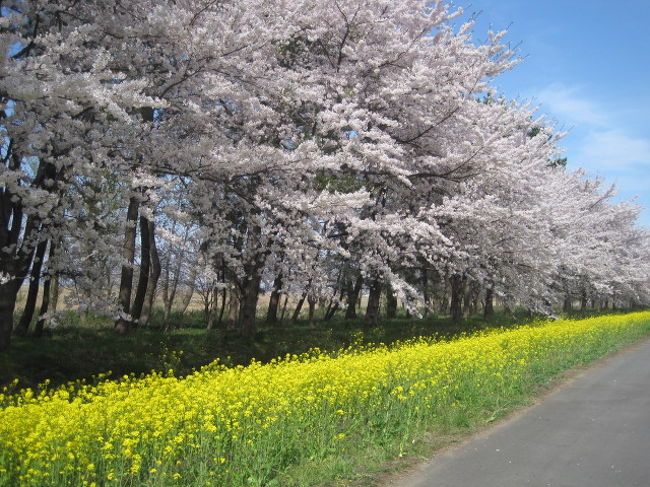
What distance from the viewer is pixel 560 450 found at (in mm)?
6754

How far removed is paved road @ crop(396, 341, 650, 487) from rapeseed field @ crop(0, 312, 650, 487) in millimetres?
668

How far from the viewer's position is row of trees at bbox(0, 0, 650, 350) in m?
8.88

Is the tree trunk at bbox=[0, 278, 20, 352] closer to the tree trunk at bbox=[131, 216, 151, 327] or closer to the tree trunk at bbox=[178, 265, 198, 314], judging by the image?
the tree trunk at bbox=[178, 265, 198, 314]

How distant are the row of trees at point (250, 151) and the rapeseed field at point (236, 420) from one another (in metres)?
3.03

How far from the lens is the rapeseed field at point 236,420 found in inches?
191

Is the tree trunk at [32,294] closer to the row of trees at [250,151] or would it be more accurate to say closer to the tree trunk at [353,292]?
the row of trees at [250,151]

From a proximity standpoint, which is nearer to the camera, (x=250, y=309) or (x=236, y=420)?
(x=236, y=420)

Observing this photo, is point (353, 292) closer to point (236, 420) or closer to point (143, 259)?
point (143, 259)

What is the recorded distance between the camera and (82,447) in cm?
494

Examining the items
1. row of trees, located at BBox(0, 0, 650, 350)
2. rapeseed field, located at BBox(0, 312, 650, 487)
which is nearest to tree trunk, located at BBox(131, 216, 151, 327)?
→ row of trees, located at BBox(0, 0, 650, 350)

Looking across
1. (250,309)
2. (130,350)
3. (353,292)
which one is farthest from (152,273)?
(353,292)

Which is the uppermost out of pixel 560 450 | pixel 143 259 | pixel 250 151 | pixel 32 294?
pixel 250 151

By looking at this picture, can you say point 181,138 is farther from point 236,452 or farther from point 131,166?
point 236,452

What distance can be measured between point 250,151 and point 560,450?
21.3 ft
